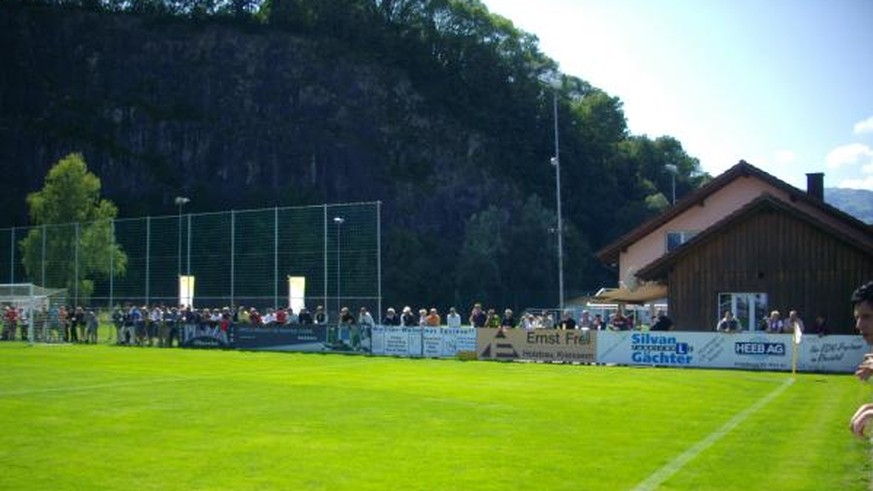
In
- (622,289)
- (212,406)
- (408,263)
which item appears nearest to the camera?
(212,406)

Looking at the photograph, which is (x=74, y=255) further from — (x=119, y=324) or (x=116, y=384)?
(x=116, y=384)

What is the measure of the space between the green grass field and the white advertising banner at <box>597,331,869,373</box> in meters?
2.55

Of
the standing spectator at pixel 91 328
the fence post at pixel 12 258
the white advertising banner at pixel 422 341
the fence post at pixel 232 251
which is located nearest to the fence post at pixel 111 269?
the standing spectator at pixel 91 328

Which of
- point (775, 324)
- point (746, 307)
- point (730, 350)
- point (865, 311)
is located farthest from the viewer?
point (746, 307)

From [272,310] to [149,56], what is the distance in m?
88.4

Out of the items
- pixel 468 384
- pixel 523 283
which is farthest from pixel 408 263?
→ pixel 468 384

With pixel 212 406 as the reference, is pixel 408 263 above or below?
above

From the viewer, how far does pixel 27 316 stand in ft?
146

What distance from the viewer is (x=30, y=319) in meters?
41.2

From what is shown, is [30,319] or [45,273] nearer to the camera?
[30,319]

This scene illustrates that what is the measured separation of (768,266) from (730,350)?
6.62 metres

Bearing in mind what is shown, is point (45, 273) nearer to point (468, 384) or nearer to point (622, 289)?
point (622, 289)

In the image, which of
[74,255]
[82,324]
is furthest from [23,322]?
[74,255]

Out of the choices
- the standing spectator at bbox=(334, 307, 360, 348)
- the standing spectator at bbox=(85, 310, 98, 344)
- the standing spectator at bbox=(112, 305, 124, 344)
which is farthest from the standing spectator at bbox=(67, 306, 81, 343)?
the standing spectator at bbox=(334, 307, 360, 348)
